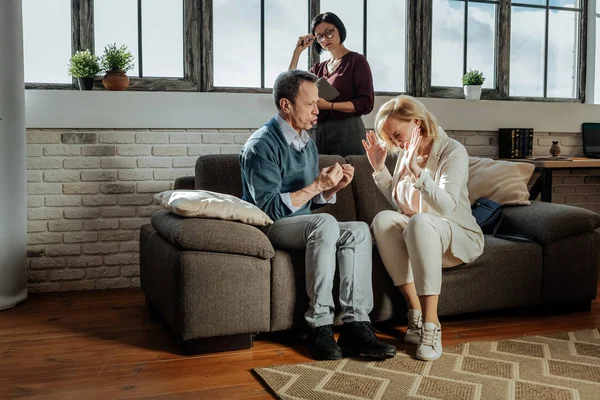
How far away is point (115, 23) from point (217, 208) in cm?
189

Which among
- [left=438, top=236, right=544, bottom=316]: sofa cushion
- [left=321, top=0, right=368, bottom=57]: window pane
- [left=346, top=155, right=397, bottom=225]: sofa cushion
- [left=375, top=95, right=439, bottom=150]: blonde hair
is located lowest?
[left=438, top=236, right=544, bottom=316]: sofa cushion

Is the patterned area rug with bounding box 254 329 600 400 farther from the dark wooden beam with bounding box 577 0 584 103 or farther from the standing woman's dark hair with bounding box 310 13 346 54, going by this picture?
the dark wooden beam with bounding box 577 0 584 103

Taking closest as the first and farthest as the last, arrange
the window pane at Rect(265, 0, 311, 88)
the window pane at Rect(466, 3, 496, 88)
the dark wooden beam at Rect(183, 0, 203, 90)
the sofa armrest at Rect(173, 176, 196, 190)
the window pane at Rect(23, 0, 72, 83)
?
the sofa armrest at Rect(173, 176, 196, 190)
the window pane at Rect(23, 0, 72, 83)
the dark wooden beam at Rect(183, 0, 203, 90)
the window pane at Rect(265, 0, 311, 88)
the window pane at Rect(466, 3, 496, 88)

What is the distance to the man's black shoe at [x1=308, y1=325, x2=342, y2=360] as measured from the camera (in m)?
2.62

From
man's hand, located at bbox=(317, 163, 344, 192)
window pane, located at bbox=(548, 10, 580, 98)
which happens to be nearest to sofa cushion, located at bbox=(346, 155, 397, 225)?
man's hand, located at bbox=(317, 163, 344, 192)

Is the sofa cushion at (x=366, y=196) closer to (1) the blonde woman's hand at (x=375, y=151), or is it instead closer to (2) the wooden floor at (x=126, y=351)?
(1) the blonde woman's hand at (x=375, y=151)

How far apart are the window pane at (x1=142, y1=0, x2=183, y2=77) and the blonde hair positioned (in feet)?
5.71

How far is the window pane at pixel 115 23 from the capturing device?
13.3 ft

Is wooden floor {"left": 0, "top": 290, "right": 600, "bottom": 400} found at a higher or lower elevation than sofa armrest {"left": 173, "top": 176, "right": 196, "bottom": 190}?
lower

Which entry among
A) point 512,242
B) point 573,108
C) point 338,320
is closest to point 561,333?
point 512,242

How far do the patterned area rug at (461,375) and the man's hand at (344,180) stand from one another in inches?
29.0

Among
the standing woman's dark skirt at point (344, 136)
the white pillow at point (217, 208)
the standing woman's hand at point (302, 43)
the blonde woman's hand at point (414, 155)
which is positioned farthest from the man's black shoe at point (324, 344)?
the standing woman's hand at point (302, 43)

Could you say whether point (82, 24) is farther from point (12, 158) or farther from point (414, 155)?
point (414, 155)

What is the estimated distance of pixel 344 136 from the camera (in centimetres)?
397
